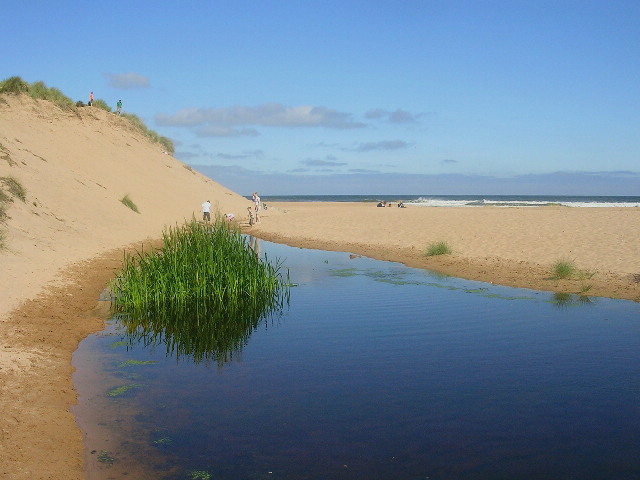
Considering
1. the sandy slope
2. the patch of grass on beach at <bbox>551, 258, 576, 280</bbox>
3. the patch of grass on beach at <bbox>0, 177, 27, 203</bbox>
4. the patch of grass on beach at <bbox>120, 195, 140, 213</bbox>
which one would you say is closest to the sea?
the sandy slope

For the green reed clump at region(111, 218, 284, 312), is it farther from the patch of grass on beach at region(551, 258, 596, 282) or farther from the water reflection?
the patch of grass on beach at region(551, 258, 596, 282)

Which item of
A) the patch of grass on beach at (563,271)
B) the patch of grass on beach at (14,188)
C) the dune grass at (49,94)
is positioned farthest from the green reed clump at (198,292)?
the dune grass at (49,94)

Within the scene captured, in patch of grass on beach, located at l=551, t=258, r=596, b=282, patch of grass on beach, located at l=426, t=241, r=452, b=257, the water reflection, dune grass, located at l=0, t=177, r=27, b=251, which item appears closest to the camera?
the water reflection

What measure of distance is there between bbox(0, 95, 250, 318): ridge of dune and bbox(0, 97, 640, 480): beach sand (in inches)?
3.7

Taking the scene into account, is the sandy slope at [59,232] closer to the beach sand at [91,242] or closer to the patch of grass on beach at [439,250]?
the beach sand at [91,242]

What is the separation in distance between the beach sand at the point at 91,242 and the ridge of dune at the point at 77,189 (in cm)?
9

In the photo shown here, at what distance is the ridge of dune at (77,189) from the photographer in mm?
16656

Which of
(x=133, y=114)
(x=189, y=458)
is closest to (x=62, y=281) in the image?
(x=189, y=458)

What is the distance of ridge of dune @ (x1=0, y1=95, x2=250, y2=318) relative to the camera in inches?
656

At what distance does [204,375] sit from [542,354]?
5407mm

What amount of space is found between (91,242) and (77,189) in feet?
29.9

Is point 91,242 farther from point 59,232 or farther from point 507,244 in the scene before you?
point 507,244

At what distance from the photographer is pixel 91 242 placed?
2211cm

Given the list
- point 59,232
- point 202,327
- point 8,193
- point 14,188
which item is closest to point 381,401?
point 202,327
